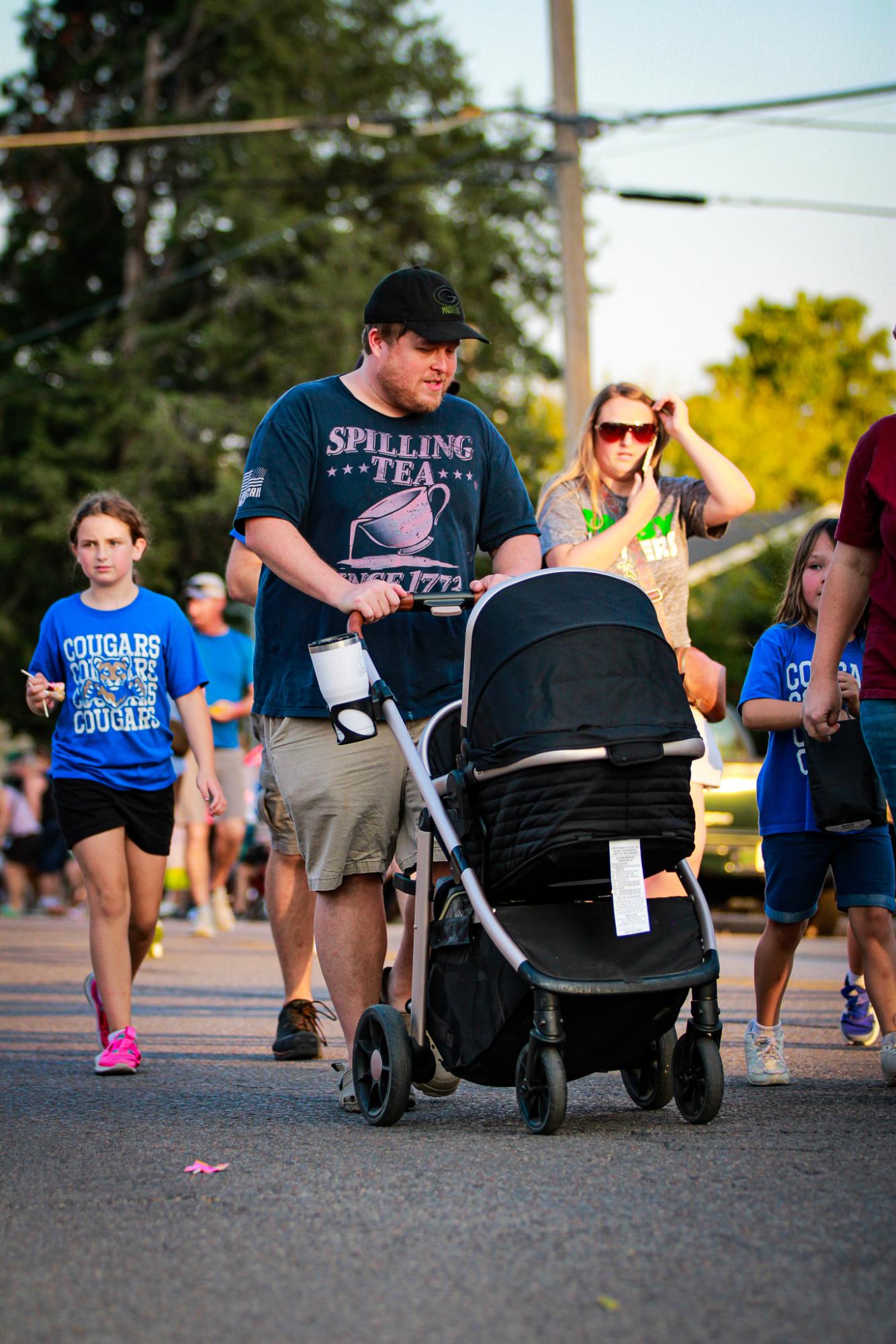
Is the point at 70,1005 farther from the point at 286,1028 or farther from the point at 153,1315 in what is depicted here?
the point at 153,1315

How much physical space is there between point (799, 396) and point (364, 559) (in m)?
54.6

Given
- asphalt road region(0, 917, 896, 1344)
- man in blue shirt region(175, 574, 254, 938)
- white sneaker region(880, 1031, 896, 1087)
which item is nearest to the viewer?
asphalt road region(0, 917, 896, 1344)

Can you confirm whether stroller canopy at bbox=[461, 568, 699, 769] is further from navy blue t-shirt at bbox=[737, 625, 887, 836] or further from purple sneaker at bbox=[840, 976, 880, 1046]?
purple sneaker at bbox=[840, 976, 880, 1046]

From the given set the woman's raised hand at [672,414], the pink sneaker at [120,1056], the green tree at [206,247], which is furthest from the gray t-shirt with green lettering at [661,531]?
the green tree at [206,247]

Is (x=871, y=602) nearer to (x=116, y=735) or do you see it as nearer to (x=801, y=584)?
(x=801, y=584)

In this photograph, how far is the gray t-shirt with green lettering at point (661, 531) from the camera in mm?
5504

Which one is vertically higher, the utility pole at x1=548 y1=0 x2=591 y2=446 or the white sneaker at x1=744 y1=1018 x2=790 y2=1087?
the utility pole at x1=548 y1=0 x2=591 y2=446

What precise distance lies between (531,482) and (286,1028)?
68.6ft

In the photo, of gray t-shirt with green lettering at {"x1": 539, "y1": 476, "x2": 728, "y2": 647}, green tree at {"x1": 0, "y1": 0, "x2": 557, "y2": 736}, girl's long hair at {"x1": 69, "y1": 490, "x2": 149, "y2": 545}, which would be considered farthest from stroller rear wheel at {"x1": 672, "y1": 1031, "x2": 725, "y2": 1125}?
green tree at {"x1": 0, "y1": 0, "x2": 557, "y2": 736}

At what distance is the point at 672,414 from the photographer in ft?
18.4

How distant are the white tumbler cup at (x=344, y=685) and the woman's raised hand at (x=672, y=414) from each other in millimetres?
1761

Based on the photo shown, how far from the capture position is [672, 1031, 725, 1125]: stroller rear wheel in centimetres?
398

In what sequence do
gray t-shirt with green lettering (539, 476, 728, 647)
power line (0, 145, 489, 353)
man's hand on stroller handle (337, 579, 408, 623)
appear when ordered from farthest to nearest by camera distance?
power line (0, 145, 489, 353) < gray t-shirt with green lettering (539, 476, 728, 647) < man's hand on stroller handle (337, 579, 408, 623)

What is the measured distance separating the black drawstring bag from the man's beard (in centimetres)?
155
